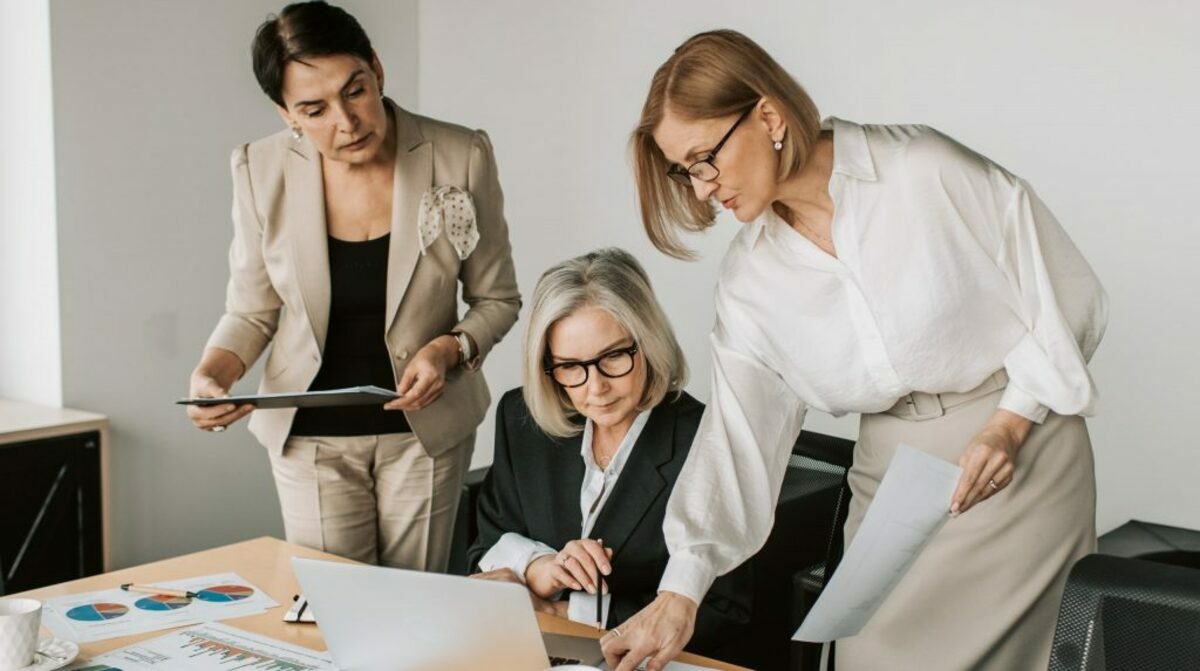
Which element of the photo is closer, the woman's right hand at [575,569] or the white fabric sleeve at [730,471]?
the white fabric sleeve at [730,471]

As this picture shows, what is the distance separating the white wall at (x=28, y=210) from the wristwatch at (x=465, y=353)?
173 cm

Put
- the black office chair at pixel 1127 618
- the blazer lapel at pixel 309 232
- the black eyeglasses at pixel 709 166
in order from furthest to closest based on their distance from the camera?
the blazer lapel at pixel 309 232
the black eyeglasses at pixel 709 166
the black office chair at pixel 1127 618

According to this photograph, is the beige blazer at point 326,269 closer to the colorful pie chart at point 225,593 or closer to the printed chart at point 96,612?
the colorful pie chart at point 225,593

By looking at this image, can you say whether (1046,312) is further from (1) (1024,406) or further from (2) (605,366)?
(2) (605,366)

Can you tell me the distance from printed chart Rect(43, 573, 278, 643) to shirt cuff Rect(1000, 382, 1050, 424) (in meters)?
1.14

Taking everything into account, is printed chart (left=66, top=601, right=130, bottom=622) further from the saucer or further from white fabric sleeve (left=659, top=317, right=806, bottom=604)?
white fabric sleeve (left=659, top=317, right=806, bottom=604)

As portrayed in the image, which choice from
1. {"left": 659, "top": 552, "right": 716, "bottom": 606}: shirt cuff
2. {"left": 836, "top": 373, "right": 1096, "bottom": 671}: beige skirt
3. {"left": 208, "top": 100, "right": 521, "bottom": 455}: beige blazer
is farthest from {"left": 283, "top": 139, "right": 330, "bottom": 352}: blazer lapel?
{"left": 836, "top": 373, "right": 1096, "bottom": 671}: beige skirt

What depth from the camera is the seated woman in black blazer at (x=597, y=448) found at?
2.03m

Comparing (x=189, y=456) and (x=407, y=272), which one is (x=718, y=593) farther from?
(x=189, y=456)

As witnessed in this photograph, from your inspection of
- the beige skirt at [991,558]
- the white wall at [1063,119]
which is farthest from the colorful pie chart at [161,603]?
the white wall at [1063,119]

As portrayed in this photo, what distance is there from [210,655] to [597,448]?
820 mm

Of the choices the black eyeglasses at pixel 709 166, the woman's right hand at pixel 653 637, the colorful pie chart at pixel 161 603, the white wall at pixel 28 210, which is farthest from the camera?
the white wall at pixel 28 210

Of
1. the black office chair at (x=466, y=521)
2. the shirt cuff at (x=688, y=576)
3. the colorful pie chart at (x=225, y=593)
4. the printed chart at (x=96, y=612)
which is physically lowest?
the black office chair at (x=466, y=521)

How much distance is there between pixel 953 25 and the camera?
3.23 m
